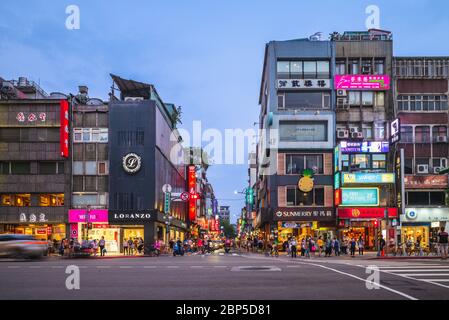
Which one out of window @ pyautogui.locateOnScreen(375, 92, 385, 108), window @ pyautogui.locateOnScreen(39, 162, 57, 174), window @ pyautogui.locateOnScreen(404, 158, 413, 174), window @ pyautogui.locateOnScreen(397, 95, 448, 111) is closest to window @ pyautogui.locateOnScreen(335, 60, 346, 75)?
window @ pyautogui.locateOnScreen(375, 92, 385, 108)

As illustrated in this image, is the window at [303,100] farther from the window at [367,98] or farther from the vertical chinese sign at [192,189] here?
the vertical chinese sign at [192,189]

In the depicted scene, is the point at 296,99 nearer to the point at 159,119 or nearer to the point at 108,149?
the point at 159,119

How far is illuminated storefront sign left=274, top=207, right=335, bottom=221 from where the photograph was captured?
213 feet

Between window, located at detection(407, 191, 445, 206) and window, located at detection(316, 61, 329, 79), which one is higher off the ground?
window, located at detection(316, 61, 329, 79)

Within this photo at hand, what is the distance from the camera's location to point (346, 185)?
63.8 metres

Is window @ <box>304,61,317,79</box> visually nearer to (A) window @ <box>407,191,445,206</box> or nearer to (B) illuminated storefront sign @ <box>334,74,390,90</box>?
(B) illuminated storefront sign @ <box>334,74,390,90</box>

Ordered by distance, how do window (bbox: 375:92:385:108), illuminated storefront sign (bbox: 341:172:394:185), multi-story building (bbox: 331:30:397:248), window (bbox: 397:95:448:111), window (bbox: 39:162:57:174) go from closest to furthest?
illuminated storefront sign (bbox: 341:172:394:185) < window (bbox: 39:162:57:174) < multi-story building (bbox: 331:30:397:248) < window (bbox: 397:95:448:111) < window (bbox: 375:92:385:108)

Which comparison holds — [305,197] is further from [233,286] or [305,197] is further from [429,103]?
[233,286]

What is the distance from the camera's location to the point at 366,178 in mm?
62500

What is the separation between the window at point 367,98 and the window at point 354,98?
0.56m

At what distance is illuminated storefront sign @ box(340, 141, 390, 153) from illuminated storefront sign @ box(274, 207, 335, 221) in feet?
23.8
